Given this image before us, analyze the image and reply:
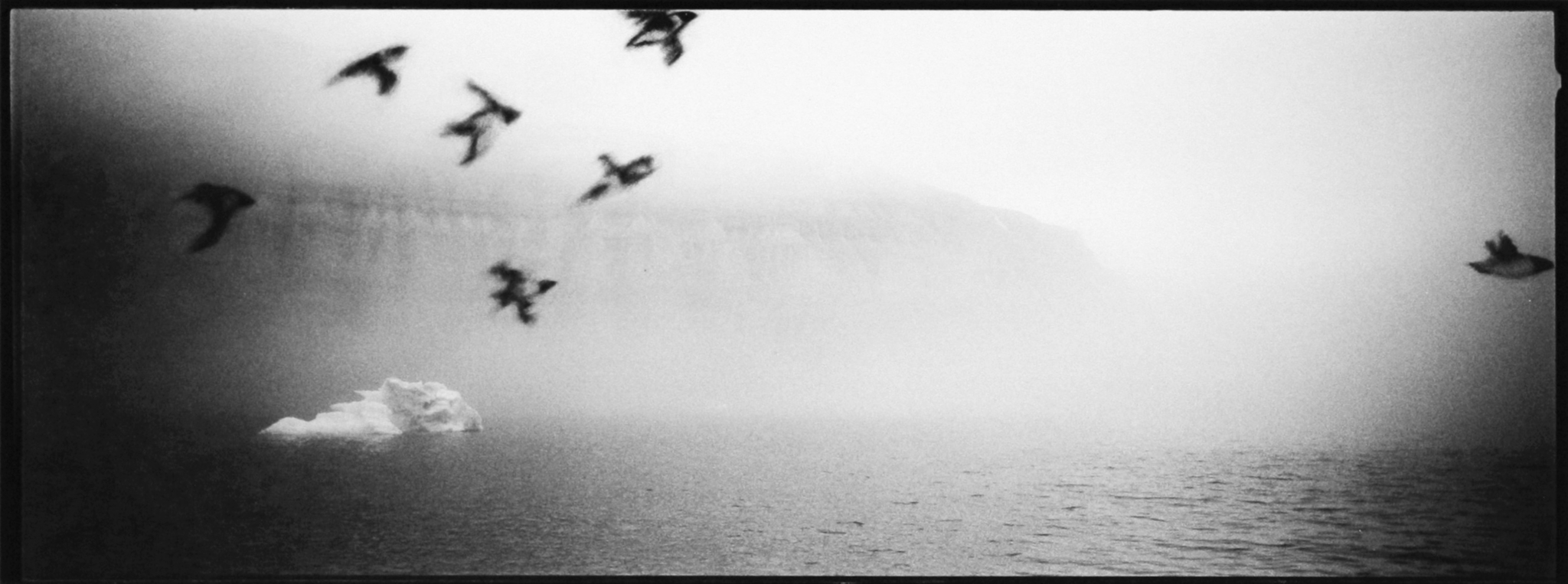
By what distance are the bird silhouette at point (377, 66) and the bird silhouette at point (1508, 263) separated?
3973 mm

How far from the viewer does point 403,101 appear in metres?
3.21

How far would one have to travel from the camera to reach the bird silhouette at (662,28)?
3195 millimetres

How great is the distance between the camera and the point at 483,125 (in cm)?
321

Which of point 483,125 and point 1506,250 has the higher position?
point 483,125

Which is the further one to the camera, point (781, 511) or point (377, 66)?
point (781, 511)

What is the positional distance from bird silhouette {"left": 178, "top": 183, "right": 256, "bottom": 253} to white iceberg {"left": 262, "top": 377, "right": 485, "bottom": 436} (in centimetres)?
71

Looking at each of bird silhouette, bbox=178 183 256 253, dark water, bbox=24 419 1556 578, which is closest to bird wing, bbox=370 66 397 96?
bird silhouette, bbox=178 183 256 253

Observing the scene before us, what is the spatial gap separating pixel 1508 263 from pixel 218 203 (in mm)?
4691

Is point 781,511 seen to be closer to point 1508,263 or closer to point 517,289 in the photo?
point 517,289

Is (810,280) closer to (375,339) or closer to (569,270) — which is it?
(569,270)

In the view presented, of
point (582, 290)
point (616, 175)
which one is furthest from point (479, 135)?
point (582, 290)

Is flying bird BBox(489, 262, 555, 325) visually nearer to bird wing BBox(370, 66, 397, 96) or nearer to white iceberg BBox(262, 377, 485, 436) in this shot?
white iceberg BBox(262, 377, 485, 436)

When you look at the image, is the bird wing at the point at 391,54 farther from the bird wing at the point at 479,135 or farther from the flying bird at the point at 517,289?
the flying bird at the point at 517,289

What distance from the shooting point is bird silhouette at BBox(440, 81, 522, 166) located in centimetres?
321
